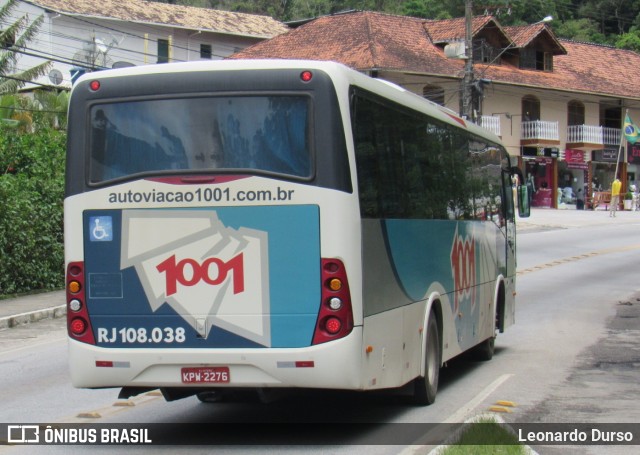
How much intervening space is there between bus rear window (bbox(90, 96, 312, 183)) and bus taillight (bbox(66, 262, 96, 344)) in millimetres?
745

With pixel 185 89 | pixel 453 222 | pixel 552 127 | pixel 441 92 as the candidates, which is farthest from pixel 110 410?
pixel 552 127

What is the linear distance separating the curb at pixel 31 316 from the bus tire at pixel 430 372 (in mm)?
9145

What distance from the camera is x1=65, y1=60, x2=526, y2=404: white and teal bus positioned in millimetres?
7945

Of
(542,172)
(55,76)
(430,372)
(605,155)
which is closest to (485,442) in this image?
(430,372)

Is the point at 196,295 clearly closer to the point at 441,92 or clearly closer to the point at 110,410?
the point at 110,410

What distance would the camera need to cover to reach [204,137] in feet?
27.0

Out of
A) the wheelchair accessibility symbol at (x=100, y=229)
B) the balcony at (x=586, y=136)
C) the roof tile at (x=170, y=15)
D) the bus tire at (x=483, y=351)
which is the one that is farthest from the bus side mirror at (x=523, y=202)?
the roof tile at (x=170, y=15)

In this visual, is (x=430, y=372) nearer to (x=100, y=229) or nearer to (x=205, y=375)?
(x=205, y=375)

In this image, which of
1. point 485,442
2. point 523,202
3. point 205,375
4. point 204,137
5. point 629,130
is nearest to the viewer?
point 485,442

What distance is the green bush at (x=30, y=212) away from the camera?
2041cm

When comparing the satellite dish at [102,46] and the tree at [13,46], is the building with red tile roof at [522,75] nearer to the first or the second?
the satellite dish at [102,46]

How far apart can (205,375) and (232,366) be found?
0.23m

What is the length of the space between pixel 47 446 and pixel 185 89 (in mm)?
3053

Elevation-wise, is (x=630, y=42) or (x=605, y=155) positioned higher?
(x=630, y=42)
